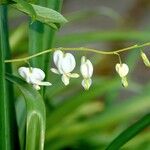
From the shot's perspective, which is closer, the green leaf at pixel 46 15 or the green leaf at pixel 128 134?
the green leaf at pixel 46 15

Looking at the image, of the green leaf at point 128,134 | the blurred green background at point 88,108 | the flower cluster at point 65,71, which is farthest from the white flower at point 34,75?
the blurred green background at point 88,108

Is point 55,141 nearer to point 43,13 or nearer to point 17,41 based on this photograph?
point 17,41

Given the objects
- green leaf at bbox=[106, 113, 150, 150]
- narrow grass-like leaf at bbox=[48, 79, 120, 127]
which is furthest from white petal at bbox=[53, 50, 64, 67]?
narrow grass-like leaf at bbox=[48, 79, 120, 127]

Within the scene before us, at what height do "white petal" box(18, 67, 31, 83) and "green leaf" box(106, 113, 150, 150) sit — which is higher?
"white petal" box(18, 67, 31, 83)

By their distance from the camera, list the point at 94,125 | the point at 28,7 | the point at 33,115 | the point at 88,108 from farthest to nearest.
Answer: the point at 88,108, the point at 94,125, the point at 33,115, the point at 28,7

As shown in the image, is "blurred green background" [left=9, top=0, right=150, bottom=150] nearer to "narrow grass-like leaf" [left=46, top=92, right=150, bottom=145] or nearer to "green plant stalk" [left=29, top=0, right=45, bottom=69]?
"narrow grass-like leaf" [left=46, top=92, right=150, bottom=145]

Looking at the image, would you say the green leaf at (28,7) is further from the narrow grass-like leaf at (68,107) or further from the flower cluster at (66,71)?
the narrow grass-like leaf at (68,107)

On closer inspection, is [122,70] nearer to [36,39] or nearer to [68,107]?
[36,39]

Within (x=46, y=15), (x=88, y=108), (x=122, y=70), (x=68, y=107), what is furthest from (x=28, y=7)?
(x=88, y=108)
